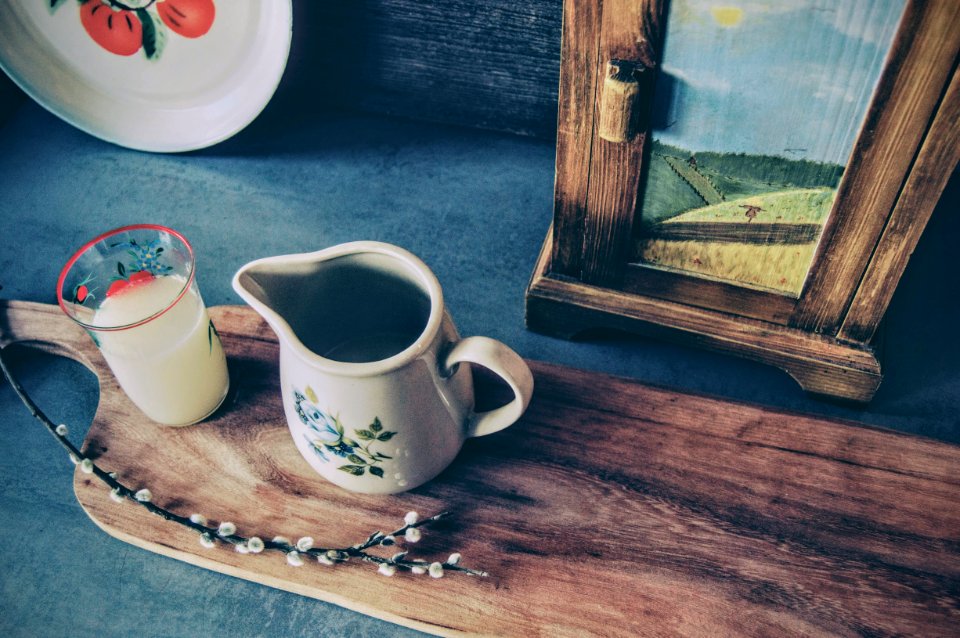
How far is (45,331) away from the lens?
0.80 metres

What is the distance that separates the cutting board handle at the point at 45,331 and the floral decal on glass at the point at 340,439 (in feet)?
0.91

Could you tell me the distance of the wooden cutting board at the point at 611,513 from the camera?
60 cm

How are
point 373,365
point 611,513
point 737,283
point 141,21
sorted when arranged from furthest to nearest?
point 141,21 → point 737,283 → point 611,513 → point 373,365

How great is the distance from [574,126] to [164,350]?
387 mm

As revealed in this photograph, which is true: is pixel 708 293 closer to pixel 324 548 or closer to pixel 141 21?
pixel 324 548

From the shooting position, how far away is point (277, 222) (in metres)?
1.06

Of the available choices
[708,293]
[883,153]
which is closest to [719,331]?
[708,293]

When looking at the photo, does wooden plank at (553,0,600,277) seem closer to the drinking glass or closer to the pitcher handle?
the pitcher handle

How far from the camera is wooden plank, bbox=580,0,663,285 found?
625 millimetres

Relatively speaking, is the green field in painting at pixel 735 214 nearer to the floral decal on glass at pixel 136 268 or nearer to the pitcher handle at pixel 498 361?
the pitcher handle at pixel 498 361

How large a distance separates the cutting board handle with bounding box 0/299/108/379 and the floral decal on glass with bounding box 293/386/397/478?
28 cm

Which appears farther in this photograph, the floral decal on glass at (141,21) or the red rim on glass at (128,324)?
the floral decal on glass at (141,21)

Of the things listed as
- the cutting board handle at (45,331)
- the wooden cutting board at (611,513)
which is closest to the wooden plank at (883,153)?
the wooden cutting board at (611,513)

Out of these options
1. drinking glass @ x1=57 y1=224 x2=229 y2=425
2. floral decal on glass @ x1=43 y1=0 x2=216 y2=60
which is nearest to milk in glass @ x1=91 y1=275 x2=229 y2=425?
drinking glass @ x1=57 y1=224 x2=229 y2=425
